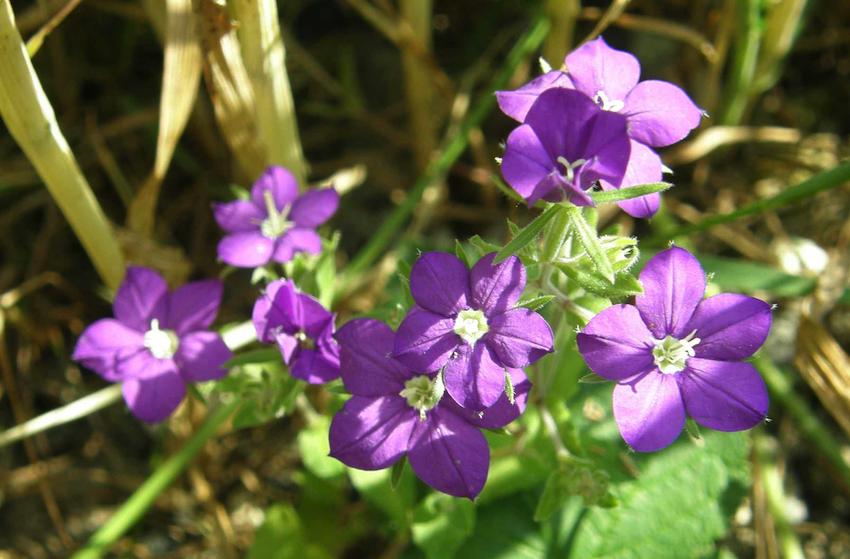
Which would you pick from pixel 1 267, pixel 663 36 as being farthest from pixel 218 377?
pixel 663 36

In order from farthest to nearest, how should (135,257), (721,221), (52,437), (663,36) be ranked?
(663,36), (52,437), (135,257), (721,221)

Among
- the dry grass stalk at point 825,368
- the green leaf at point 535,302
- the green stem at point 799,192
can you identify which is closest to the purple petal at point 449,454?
the green leaf at point 535,302

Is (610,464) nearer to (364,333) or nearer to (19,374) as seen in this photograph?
(364,333)

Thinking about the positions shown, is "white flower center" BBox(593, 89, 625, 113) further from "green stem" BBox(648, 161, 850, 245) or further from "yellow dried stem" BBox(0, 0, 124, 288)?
"yellow dried stem" BBox(0, 0, 124, 288)

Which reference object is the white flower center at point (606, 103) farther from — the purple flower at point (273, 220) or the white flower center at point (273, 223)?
the white flower center at point (273, 223)

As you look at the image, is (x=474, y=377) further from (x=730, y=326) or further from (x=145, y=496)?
(x=145, y=496)

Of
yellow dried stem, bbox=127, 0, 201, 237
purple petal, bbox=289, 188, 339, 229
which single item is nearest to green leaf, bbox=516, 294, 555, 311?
purple petal, bbox=289, 188, 339, 229
